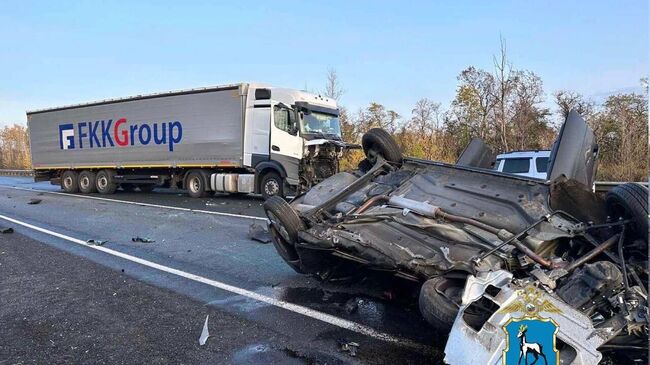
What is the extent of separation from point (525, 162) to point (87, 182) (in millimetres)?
16562

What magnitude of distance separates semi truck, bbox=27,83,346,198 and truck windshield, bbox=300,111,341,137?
0.03m

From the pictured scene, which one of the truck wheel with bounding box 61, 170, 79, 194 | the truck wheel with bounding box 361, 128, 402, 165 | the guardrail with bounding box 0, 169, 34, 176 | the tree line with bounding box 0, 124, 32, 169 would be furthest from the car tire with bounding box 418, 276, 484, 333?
the tree line with bounding box 0, 124, 32, 169

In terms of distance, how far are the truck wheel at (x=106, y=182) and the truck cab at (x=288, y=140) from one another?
716 cm

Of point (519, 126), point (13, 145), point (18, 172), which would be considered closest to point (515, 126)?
point (519, 126)

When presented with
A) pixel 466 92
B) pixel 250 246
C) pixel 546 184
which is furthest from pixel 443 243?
pixel 466 92

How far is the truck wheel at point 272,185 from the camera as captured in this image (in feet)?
43.7

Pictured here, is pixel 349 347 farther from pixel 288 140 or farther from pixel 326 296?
pixel 288 140

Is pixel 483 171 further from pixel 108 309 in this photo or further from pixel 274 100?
pixel 274 100

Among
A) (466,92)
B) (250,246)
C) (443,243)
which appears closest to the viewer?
(443,243)

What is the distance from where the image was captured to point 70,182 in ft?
63.2

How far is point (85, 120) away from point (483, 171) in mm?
18026

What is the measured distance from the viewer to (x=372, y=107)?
32000 mm

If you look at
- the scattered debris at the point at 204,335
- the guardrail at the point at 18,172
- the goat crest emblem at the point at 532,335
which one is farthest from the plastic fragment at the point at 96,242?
the guardrail at the point at 18,172

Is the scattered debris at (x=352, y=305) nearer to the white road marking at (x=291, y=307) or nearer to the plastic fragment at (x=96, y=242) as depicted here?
the white road marking at (x=291, y=307)
